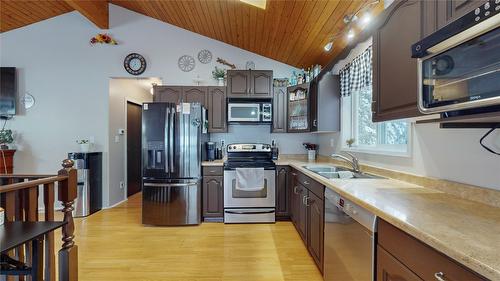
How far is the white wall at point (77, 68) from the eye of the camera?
171 inches

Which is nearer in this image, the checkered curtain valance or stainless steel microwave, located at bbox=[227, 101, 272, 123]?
the checkered curtain valance

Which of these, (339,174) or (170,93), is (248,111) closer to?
(170,93)

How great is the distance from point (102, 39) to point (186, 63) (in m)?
1.42

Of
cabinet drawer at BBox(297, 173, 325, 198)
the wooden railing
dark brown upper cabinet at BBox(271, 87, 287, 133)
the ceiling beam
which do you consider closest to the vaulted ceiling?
the ceiling beam

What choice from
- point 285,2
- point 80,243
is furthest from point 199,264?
point 285,2

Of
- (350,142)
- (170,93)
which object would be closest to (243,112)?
(170,93)

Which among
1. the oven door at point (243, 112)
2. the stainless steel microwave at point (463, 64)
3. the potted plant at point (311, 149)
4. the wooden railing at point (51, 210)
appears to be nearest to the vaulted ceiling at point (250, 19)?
the oven door at point (243, 112)

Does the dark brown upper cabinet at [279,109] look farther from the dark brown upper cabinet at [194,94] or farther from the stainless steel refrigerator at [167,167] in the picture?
the stainless steel refrigerator at [167,167]

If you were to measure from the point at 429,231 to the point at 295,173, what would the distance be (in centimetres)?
251

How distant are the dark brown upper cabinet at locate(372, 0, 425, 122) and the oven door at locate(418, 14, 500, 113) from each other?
0.88 feet

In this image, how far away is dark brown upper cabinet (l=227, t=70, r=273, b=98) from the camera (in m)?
3.99

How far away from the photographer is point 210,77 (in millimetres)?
4395

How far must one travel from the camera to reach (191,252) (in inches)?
108

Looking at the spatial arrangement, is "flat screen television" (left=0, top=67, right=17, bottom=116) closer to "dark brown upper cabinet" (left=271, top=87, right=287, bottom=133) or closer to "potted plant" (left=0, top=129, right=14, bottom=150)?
"potted plant" (left=0, top=129, right=14, bottom=150)
